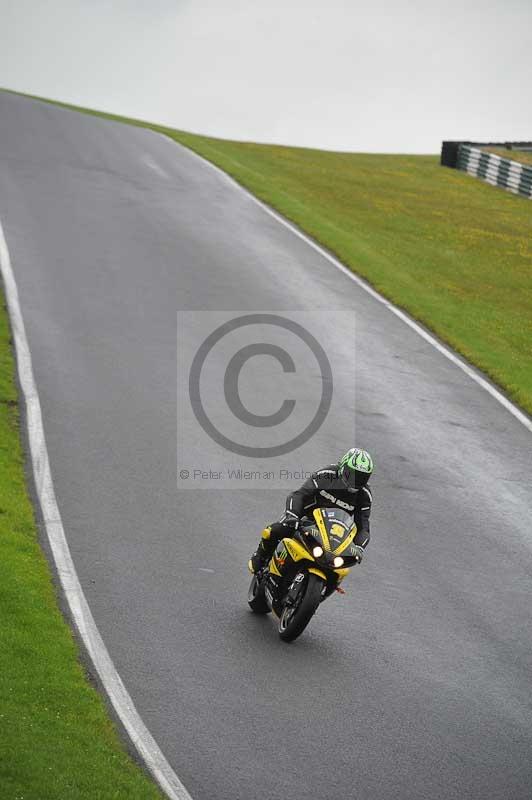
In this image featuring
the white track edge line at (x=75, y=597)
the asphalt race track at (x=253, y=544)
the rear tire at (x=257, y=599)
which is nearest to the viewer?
the white track edge line at (x=75, y=597)

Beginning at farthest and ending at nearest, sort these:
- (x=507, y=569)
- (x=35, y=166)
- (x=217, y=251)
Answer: (x=35, y=166), (x=217, y=251), (x=507, y=569)

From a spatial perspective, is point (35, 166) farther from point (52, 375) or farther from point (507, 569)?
point (507, 569)

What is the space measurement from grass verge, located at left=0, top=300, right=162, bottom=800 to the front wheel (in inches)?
90.0

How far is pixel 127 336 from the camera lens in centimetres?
→ 2130

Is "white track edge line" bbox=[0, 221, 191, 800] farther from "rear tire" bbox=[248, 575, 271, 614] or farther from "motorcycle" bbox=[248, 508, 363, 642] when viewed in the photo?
"motorcycle" bbox=[248, 508, 363, 642]

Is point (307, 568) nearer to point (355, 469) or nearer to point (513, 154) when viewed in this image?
point (355, 469)

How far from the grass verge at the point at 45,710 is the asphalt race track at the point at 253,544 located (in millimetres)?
502

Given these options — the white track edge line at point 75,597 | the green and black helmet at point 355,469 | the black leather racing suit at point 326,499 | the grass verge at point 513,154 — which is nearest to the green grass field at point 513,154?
the grass verge at point 513,154

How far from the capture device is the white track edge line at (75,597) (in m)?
9.02

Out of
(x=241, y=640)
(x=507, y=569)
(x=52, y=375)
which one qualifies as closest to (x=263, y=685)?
(x=241, y=640)

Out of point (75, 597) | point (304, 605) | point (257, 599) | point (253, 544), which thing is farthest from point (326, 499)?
point (75, 597)

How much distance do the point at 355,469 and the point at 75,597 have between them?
3.40 metres

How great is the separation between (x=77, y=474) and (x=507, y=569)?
6.08 m

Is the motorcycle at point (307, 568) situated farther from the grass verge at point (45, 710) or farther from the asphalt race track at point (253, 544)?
the grass verge at point (45, 710)
